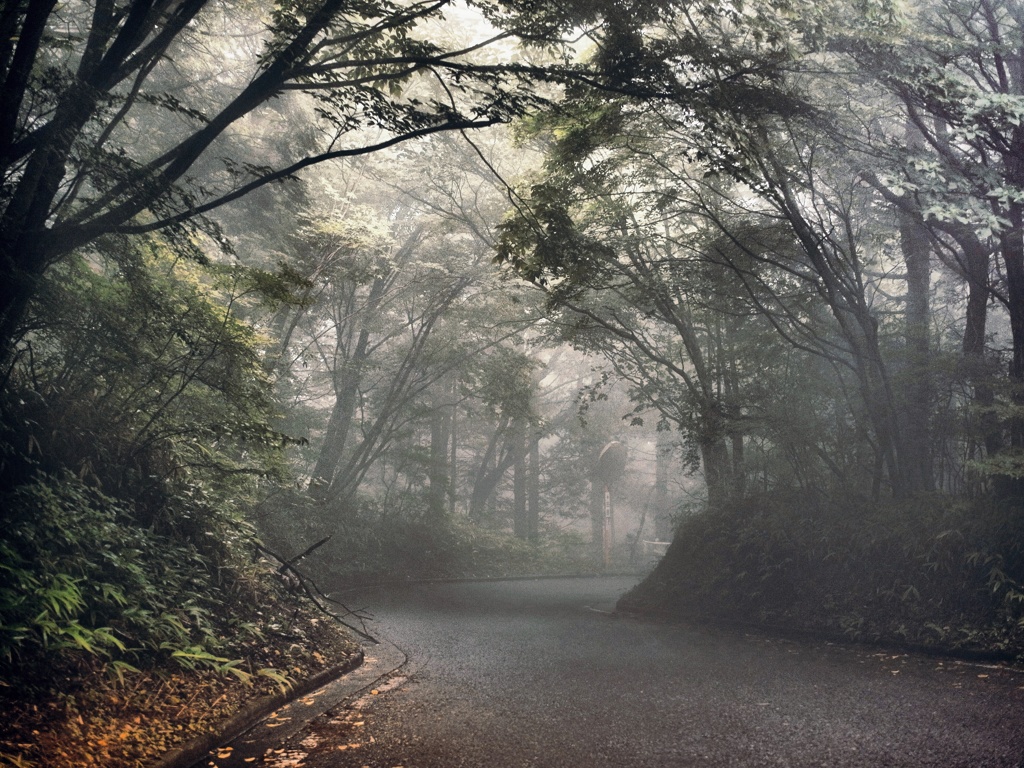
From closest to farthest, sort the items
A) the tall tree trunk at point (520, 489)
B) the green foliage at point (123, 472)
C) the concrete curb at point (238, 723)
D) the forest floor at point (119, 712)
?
the forest floor at point (119, 712) → the concrete curb at point (238, 723) → the green foliage at point (123, 472) → the tall tree trunk at point (520, 489)

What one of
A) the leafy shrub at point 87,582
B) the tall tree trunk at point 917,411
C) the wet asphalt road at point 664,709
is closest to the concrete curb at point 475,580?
the wet asphalt road at point 664,709

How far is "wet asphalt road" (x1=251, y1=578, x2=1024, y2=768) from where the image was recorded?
13.8ft

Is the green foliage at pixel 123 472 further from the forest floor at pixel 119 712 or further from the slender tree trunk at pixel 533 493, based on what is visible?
the slender tree trunk at pixel 533 493

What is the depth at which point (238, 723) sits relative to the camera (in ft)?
15.0

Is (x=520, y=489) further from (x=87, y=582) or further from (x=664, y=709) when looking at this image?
(x=87, y=582)

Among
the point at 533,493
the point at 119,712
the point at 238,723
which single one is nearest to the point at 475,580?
the point at 533,493

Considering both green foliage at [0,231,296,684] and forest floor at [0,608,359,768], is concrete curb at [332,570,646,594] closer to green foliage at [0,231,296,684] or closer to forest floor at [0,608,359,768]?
green foliage at [0,231,296,684]

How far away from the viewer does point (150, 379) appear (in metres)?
7.46

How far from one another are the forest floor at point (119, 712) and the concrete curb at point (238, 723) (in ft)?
0.15

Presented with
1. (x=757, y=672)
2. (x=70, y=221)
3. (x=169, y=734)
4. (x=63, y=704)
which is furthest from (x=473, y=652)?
(x=70, y=221)

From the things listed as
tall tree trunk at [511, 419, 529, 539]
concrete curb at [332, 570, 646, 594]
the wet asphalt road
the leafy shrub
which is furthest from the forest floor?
tall tree trunk at [511, 419, 529, 539]

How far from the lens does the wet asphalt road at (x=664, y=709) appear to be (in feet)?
13.8

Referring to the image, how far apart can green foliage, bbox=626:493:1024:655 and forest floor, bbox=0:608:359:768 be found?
7.06 metres

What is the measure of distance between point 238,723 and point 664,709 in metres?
3.16
